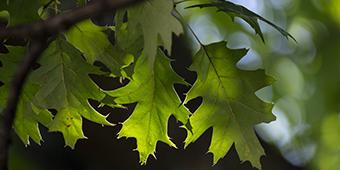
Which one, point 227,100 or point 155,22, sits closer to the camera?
point 155,22

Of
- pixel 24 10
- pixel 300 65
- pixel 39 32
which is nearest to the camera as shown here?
pixel 39 32

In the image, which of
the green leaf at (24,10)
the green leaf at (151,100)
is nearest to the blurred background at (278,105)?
the green leaf at (151,100)

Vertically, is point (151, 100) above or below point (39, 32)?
below

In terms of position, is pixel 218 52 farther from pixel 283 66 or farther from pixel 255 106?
pixel 283 66

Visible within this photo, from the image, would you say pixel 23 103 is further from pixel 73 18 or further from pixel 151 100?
pixel 73 18

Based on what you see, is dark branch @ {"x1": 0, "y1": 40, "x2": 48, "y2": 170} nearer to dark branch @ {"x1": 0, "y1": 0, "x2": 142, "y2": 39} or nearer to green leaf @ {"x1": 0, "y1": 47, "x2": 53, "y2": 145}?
dark branch @ {"x1": 0, "y1": 0, "x2": 142, "y2": 39}

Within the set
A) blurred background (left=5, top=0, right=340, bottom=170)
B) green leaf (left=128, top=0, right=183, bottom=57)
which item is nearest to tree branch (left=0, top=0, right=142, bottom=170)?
green leaf (left=128, top=0, right=183, bottom=57)

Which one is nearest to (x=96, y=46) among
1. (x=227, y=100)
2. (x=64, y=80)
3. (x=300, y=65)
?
(x=64, y=80)

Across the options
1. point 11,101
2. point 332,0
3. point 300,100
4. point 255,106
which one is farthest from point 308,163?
point 11,101
